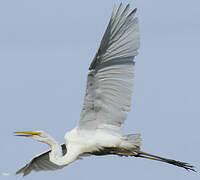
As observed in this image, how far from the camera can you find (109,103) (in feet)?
39.9

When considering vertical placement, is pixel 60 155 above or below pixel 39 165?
above

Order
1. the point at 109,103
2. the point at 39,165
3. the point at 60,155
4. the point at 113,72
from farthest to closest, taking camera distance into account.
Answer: the point at 39,165
the point at 60,155
the point at 109,103
the point at 113,72

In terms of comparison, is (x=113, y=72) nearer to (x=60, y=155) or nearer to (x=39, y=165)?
(x=60, y=155)

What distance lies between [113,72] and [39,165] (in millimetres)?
3886

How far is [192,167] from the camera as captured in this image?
42.9ft

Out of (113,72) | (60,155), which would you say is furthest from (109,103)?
(60,155)

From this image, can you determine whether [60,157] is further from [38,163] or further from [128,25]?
[128,25]

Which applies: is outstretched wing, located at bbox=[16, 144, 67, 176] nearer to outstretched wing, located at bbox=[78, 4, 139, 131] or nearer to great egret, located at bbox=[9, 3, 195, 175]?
great egret, located at bbox=[9, 3, 195, 175]

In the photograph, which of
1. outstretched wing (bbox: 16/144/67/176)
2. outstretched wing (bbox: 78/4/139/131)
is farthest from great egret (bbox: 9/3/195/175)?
outstretched wing (bbox: 16/144/67/176)

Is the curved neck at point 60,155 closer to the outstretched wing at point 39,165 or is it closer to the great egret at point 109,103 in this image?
the great egret at point 109,103

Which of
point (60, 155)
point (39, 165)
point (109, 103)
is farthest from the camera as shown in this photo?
point (39, 165)

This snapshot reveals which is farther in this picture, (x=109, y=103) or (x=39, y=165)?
(x=39, y=165)

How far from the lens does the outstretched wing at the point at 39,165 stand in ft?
46.0

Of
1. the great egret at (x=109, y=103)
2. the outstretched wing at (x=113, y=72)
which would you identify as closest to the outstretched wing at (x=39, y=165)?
the great egret at (x=109, y=103)
